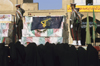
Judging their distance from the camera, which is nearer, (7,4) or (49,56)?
(49,56)

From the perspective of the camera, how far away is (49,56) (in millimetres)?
6320

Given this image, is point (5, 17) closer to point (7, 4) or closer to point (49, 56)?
point (7, 4)

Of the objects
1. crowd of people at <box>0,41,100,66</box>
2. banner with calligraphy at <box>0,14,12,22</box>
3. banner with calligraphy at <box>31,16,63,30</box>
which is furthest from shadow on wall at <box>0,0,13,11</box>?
crowd of people at <box>0,41,100,66</box>

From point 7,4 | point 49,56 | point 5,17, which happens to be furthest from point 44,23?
point 49,56

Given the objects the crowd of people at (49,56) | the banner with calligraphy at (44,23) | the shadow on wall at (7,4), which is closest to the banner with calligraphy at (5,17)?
the banner with calligraphy at (44,23)

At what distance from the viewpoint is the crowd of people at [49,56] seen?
608 centimetres

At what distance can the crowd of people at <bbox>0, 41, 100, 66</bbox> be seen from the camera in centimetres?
608

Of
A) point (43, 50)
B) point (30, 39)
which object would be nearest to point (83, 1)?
point (30, 39)

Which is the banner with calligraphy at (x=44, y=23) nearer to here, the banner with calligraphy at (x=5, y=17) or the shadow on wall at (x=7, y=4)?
the banner with calligraphy at (x=5, y=17)

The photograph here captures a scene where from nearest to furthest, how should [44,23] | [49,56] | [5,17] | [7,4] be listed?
[49,56] → [44,23] → [5,17] → [7,4]

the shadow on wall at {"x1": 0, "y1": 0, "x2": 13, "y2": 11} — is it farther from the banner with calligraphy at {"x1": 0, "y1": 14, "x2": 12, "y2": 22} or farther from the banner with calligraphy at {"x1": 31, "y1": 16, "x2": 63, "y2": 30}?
the banner with calligraphy at {"x1": 31, "y1": 16, "x2": 63, "y2": 30}

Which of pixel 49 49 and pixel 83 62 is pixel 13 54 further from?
pixel 83 62

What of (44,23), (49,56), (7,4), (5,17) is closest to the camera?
(49,56)

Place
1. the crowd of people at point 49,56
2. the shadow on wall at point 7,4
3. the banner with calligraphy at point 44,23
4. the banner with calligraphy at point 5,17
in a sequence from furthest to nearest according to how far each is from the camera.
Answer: the shadow on wall at point 7,4 → the banner with calligraphy at point 5,17 → the banner with calligraphy at point 44,23 → the crowd of people at point 49,56
